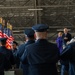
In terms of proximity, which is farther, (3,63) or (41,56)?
(3,63)

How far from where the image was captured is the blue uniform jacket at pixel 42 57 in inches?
155

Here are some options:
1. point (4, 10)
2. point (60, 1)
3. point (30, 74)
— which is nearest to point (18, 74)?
point (30, 74)

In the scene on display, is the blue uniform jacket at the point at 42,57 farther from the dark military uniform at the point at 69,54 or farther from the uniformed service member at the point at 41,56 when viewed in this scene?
the dark military uniform at the point at 69,54

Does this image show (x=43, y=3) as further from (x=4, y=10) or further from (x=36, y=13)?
(x=4, y=10)

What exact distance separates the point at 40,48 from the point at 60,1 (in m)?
17.4

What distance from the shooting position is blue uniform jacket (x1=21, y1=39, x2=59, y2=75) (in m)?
3.93

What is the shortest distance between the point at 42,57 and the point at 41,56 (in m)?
0.02

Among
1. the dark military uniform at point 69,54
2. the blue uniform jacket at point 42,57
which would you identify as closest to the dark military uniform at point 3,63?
the blue uniform jacket at point 42,57

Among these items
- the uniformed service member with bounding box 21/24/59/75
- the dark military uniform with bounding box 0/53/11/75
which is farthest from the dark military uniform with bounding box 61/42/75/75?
the dark military uniform with bounding box 0/53/11/75

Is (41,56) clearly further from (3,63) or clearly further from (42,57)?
(3,63)

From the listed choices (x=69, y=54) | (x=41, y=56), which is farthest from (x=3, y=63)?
(x=69, y=54)

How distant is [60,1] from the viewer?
21062 millimetres

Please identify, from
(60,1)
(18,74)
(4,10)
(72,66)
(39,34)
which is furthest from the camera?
(4,10)

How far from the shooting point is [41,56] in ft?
13.0
